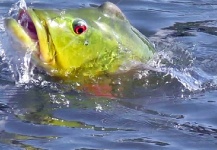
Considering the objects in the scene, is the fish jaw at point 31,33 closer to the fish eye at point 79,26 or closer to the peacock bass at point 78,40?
the peacock bass at point 78,40

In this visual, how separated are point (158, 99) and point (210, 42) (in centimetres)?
208

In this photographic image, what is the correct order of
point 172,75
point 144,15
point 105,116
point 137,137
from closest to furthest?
point 137,137, point 105,116, point 172,75, point 144,15

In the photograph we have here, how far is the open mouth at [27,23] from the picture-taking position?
260 inches

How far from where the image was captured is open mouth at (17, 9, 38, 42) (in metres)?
6.60

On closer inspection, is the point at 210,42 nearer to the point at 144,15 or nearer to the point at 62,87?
the point at 144,15

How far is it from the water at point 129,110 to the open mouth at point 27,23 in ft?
0.93

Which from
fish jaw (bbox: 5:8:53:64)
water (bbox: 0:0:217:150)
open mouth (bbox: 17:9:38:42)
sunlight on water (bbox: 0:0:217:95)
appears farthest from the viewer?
sunlight on water (bbox: 0:0:217:95)

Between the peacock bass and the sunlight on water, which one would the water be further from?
the peacock bass

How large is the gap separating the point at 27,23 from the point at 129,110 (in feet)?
3.40

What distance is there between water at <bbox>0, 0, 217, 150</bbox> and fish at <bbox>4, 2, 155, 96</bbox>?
0.52 feet

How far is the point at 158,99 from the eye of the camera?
6828 millimetres

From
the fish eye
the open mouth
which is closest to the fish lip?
the open mouth

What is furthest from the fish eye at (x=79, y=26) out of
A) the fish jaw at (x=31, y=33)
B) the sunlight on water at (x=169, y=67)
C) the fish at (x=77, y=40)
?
the sunlight on water at (x=169, y=67)

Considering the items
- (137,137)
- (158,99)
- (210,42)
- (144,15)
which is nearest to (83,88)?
(158,99)
